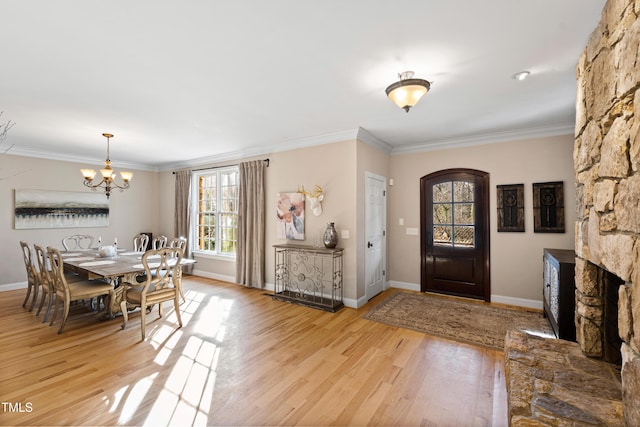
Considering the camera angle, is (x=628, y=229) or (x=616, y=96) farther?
(x=616, y=96)

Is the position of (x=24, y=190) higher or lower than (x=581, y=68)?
lower

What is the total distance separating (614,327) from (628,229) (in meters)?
0.94

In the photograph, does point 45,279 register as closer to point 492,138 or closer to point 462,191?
point 462,191

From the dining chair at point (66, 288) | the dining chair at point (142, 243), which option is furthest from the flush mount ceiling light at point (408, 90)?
the dining chair at point (142, 243)

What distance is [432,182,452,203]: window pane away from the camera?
189 inches

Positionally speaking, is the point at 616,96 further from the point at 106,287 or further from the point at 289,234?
the point at 106,287

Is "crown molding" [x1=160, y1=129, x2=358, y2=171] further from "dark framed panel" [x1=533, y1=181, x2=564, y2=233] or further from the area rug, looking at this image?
"dark framed panel" [x1=533, y1=181, x2=564, y2=233]

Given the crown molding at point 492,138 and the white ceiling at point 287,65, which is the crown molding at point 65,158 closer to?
the white ceiling at point 287,65

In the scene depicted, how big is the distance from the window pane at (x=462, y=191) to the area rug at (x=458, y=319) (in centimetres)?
166

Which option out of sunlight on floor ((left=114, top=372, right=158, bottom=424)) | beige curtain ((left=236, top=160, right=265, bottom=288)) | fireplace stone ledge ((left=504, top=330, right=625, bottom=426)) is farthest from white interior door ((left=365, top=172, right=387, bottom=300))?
sunlight on floor ((left=114, top=372, right=158, bottom=424))

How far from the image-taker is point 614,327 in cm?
176

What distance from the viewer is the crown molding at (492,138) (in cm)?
395

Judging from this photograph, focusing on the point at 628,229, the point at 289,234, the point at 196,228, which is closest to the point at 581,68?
the point at 628,229

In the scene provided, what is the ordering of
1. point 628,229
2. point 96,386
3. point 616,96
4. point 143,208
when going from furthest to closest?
point 143,208 < point 96,386 < point 616,96 < point 628,229
